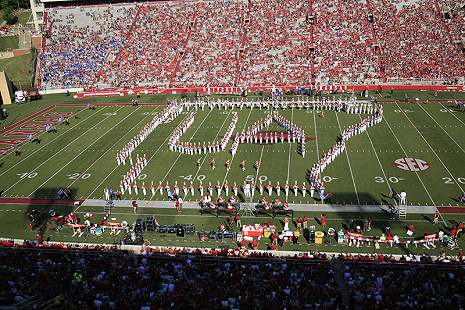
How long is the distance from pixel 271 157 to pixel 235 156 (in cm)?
245

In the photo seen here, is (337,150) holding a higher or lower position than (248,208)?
higher

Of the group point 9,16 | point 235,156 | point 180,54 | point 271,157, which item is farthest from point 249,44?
point 9,16

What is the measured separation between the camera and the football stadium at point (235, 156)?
14.2m

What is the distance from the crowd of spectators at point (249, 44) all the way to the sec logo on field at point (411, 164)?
20.9 m

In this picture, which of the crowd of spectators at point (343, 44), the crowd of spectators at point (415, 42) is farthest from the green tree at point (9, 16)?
the crowd of spectators at point (415, 42)

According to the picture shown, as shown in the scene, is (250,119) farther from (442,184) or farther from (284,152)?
(442,184)

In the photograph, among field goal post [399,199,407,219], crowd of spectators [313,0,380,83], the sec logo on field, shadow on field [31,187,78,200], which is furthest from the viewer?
crowd of spectators [313,0,380,83]

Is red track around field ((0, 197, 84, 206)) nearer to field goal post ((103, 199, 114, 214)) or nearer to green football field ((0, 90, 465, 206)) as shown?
green football field ((0, 90, 465, 206))

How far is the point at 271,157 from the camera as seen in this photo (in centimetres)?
2872

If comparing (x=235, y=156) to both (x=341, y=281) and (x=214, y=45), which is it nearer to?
(x=341, y=281)

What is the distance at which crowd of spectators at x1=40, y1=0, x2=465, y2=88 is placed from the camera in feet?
157

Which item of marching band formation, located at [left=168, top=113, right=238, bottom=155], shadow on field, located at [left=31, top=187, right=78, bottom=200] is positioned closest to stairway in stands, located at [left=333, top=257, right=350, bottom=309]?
marching band formation, located at [left=168, top=113, right=238, bottom=155]

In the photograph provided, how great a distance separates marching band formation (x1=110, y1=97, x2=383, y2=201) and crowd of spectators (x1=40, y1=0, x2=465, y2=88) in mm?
8521

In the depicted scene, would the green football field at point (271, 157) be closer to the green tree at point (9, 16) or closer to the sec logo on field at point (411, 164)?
the sec logo on field at point (411, 164)
